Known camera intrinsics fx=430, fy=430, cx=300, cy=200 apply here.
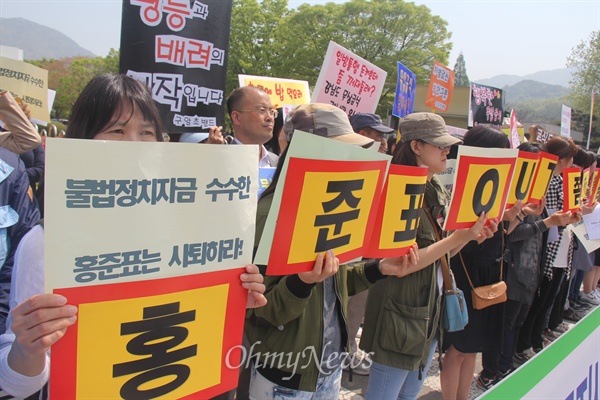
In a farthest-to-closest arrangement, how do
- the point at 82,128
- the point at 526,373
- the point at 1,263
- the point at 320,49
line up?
the point at 320,49 < the point at 1,263 < the point at 82,128 < the point at 526,373

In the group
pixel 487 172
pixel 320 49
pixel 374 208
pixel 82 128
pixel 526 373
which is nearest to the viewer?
pixel 526 373

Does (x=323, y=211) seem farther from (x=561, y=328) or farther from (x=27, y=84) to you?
(x=561, y=328)

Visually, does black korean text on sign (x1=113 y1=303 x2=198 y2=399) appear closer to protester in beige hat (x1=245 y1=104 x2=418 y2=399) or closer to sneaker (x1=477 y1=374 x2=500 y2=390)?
protester in beige hat (x1=245 y1=104 x2=418 y2=399)

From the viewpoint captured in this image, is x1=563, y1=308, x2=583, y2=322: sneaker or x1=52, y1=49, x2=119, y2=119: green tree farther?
x1=52, y1=49, x2=119, y2=119: green tree

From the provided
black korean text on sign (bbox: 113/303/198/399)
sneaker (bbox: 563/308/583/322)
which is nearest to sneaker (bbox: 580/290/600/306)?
A: sneaker (bbox: 563/308/583/322)

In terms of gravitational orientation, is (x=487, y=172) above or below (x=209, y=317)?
above

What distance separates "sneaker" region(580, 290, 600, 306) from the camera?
594 cm

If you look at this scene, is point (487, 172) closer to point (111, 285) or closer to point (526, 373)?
point (526, 373)

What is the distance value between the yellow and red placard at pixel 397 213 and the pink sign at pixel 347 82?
2.60 meters

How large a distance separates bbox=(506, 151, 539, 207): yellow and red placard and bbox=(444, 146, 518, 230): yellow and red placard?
1.15ft

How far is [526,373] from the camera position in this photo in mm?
1123

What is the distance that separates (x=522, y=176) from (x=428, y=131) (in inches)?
32.2

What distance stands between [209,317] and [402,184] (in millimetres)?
1042

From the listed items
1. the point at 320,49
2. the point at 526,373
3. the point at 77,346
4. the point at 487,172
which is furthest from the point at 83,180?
the point at 320,49
